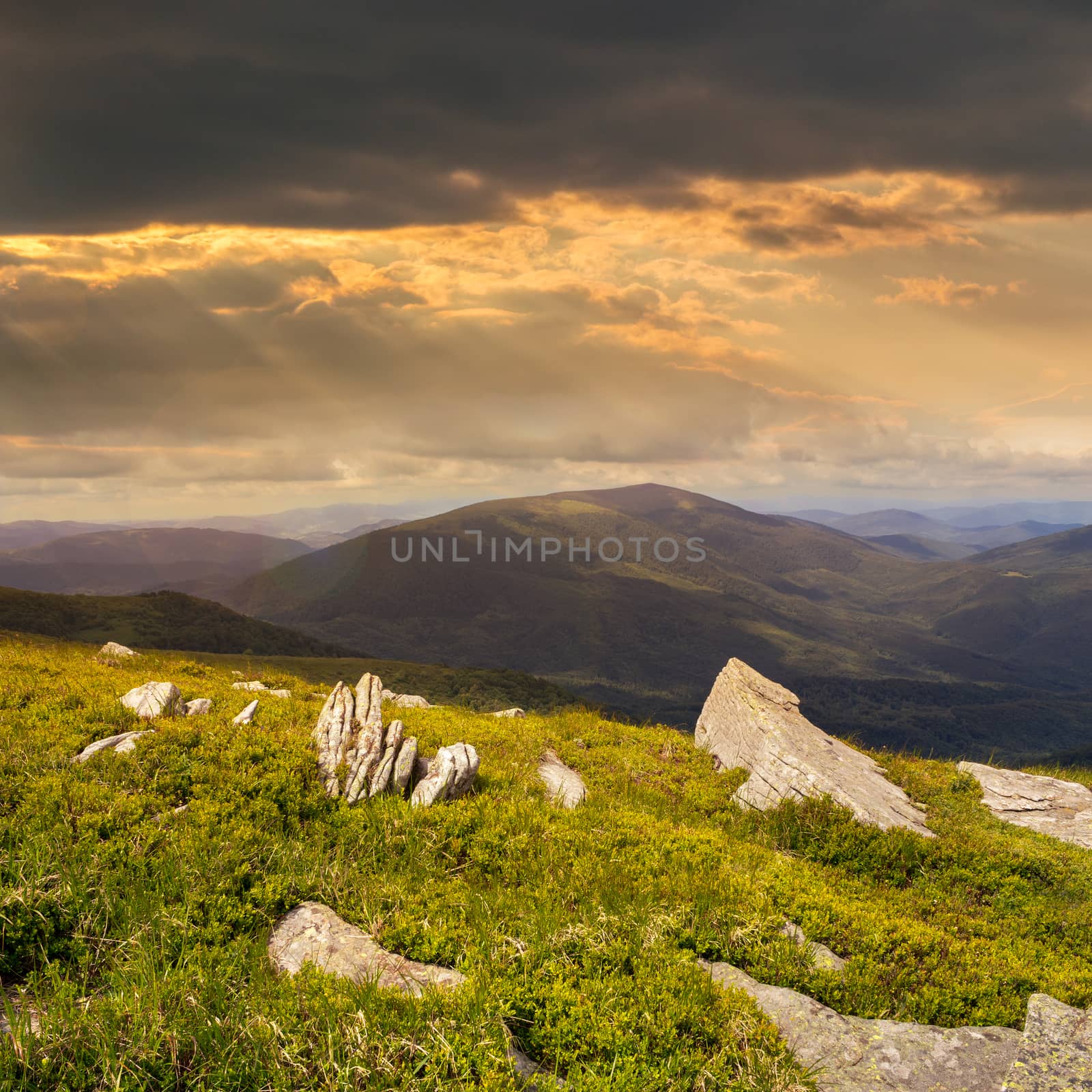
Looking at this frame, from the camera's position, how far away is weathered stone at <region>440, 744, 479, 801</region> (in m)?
11.4

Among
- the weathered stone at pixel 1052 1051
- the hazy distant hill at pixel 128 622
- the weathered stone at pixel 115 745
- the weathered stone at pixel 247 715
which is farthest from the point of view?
the hazy distant hill at pixel 128 622

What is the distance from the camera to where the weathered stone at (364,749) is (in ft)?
36.0

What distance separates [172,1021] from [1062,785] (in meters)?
22.4

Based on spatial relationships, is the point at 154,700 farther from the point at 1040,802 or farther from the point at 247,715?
the point at 1040,802

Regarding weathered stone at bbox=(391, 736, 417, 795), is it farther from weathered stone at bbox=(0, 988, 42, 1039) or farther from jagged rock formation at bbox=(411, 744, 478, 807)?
weathered stone at bbox=(0, 988, 42, 1039)

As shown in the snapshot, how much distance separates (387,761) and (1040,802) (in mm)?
17880

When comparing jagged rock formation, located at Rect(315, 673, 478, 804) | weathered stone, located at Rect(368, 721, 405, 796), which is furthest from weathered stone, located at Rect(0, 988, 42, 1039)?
weathered stone, located at Rect(368, 721, 405, 796)

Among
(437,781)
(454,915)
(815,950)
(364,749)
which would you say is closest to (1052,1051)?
(815,950)

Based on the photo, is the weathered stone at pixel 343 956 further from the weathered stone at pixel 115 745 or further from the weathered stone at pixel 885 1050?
the weathered stone at pixel 115 745

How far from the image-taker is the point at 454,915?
787 cm

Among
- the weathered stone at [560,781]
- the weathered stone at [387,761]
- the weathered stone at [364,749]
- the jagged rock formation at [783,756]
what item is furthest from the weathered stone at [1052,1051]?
the weathered stone at [364,749]

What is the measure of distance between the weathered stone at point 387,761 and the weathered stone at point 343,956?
121 inches

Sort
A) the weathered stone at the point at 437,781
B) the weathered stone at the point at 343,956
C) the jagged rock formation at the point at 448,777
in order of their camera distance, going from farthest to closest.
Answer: the jagged rock formation at the point at 448,777 → the weathered stone at the point at 437,781 → the weathered stone at the point at 343,956

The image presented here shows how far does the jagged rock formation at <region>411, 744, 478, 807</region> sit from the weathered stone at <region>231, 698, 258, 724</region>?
437cm
